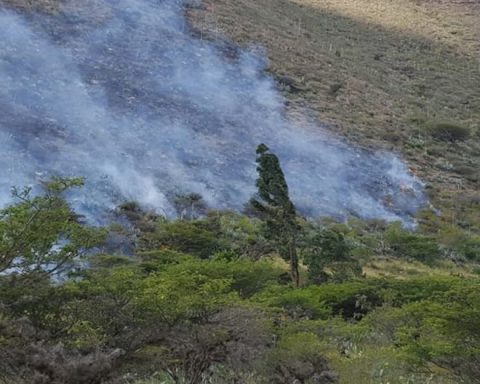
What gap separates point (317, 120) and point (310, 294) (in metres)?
30.6

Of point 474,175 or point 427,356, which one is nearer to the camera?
point 427,356

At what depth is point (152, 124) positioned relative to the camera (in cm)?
3938

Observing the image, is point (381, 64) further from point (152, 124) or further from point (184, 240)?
point (184, 240)

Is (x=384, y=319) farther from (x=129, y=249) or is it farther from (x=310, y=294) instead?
(x=129, y=249)

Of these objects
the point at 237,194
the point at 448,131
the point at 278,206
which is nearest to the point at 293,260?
the point at 278,206

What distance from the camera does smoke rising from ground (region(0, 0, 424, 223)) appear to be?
3344cm

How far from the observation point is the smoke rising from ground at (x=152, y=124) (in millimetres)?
33438

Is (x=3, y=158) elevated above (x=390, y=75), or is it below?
above

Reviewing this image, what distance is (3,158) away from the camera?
3077 cm

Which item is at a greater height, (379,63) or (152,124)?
(152,124)

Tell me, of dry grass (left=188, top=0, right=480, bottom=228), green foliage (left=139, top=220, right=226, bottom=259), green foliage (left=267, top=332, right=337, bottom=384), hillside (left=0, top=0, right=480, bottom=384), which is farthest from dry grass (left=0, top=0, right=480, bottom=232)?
green foliage (left=267, top=332, right=337, bottom=384)

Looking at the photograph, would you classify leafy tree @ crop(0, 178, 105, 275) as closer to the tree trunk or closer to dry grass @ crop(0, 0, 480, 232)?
the tree trunk

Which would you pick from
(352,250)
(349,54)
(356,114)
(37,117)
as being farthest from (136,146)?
(349,54)

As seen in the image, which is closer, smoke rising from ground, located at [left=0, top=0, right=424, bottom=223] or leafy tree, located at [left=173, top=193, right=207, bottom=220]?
leafy tree, located at [left=173, top=193, right=207, bottom=220]
